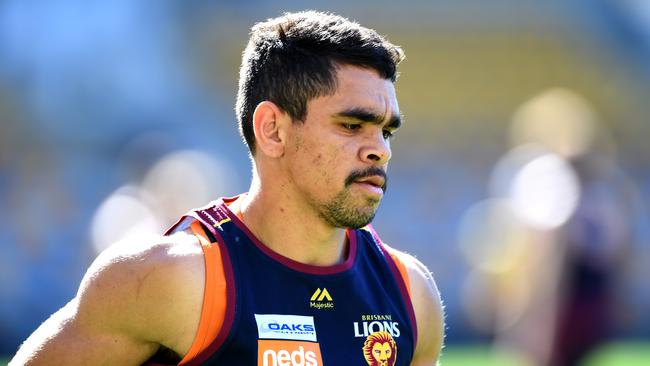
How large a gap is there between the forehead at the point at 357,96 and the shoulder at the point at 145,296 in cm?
77

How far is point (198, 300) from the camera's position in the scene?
4.21 m

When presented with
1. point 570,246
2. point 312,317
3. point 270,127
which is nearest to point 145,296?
point 312,317

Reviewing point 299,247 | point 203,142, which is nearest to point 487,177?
point 203,142

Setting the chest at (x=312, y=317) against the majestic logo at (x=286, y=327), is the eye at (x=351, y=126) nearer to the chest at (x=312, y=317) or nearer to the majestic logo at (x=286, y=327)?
the chest at (x=312, y=317)

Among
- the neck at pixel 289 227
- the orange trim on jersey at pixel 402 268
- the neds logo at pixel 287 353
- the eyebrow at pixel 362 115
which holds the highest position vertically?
the eyebrow at pixel 362 115

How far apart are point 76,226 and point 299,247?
1418cm

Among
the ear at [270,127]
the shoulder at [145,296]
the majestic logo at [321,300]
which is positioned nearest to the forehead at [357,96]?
the ear at [270,127]

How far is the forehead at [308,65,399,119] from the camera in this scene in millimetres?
4469

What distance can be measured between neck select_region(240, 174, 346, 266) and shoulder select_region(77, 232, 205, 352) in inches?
16.7

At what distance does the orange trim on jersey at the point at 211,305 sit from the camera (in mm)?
4188

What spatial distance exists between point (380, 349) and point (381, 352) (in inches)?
0.5

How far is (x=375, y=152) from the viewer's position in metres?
4.45

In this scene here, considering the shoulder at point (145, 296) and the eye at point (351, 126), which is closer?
the shoulder at point (145, 296)

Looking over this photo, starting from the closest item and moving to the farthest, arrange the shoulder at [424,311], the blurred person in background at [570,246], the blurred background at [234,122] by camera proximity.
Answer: the shoulder at [424,311], the blurred person in background at [570,246], the blurred background at [234,122]
